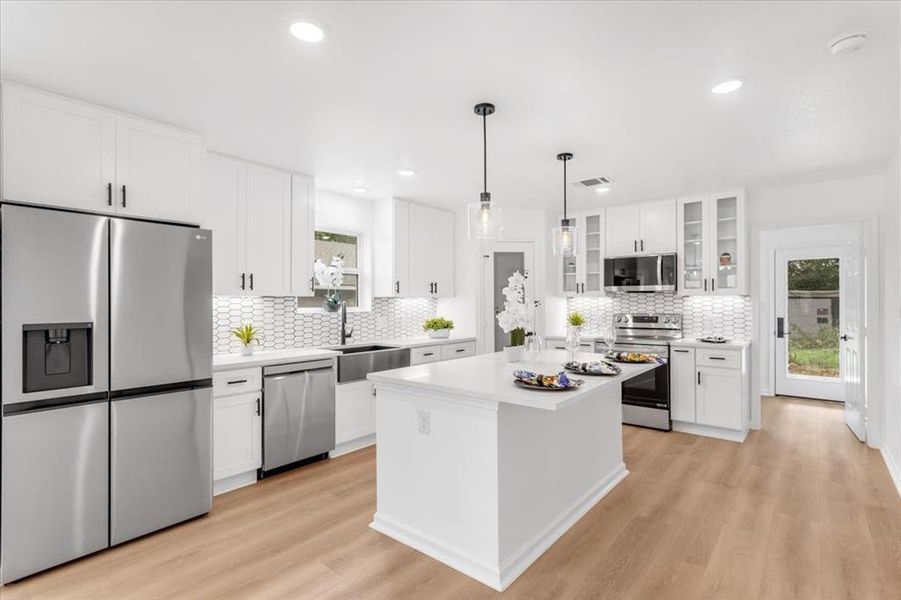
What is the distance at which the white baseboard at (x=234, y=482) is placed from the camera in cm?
338

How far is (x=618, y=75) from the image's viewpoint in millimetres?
2400

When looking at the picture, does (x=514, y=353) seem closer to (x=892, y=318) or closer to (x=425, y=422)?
(x=425, y=422)

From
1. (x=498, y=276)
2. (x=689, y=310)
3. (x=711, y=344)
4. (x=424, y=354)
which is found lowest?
(x=424, y=354)

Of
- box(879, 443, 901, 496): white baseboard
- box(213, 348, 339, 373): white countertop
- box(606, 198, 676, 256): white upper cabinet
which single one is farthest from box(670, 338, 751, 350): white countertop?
box(213, 348, 339, 373): white countertop

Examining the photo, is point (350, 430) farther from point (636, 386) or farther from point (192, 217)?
point (636, 386)

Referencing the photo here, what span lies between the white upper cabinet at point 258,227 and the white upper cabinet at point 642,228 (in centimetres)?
351

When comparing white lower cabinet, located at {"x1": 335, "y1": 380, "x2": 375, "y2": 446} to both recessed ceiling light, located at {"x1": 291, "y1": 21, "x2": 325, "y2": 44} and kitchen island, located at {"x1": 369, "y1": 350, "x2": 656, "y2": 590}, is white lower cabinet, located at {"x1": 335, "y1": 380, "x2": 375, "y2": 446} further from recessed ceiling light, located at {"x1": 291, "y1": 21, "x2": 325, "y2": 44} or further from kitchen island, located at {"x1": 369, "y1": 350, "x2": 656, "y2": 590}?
recessed ceiling light, located at {"x1": 291, "y1": 21, "x2": 325, "y2": 44}

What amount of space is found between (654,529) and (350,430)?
8.46 feet

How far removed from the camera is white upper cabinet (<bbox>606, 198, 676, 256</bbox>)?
17.2 ft

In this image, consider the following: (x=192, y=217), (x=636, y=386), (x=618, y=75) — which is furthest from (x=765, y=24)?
(x=636, y=386)

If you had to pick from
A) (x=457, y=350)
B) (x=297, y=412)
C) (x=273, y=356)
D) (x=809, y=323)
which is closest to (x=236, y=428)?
(x=297, y=412)

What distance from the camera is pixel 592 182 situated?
14.8 ft

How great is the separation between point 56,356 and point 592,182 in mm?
4274

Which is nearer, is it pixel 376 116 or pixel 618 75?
pixel 618 75
